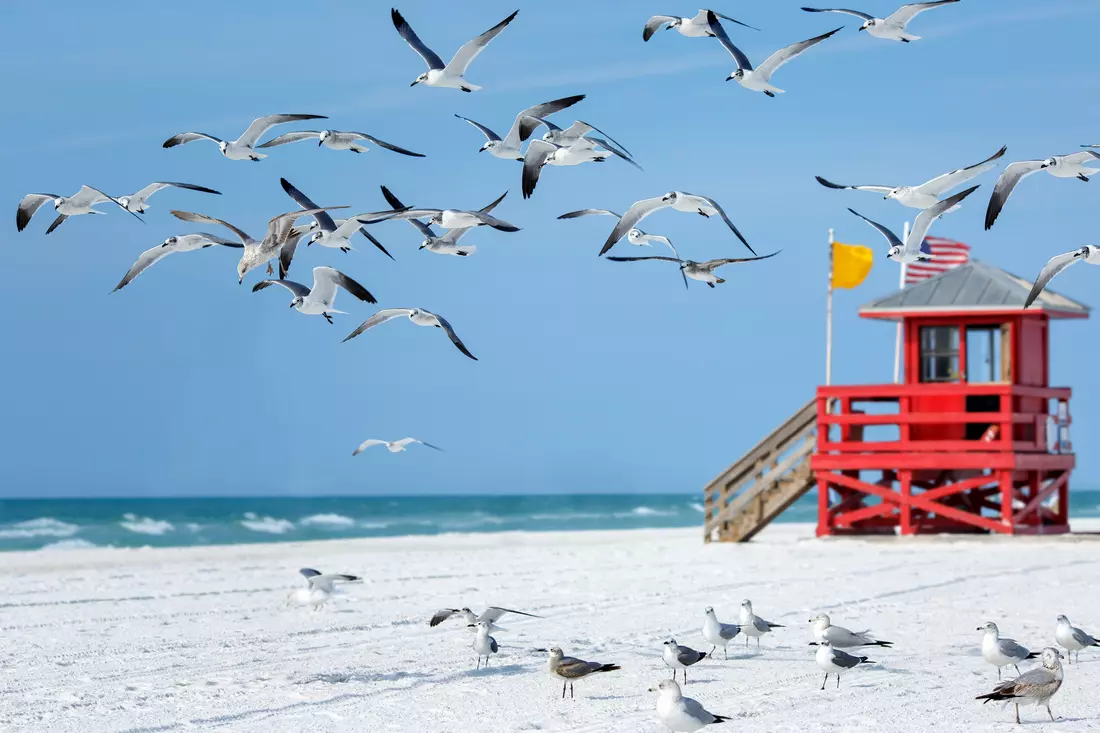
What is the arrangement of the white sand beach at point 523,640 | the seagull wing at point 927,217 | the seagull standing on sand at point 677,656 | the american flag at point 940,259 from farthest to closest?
the american flag at point 940,259 < the seagull wing at point 927,217 < the seagull standing on sand at point 677,656 < the white sand beach at point 523,640

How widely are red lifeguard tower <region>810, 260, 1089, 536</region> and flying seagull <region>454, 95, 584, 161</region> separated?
13.0 metres

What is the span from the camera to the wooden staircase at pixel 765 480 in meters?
25.6

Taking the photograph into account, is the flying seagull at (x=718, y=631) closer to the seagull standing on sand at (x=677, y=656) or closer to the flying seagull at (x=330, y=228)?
the seagull standing on sand at (x=677, y=656)

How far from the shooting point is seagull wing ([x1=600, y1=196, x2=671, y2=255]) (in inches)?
469

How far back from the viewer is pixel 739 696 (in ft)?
31.2

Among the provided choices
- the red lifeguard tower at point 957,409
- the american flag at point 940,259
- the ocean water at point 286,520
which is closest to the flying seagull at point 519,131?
the red lifeguard tower at point 957,409

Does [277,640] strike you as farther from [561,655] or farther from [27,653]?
[561,655]

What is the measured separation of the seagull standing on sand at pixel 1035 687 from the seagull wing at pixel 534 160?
500 cm

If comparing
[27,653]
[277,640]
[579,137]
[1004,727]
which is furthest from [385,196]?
[1004,727]

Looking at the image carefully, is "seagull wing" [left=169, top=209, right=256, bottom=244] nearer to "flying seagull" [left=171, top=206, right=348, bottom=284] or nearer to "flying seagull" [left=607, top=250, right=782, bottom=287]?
"flying seagull" [left=171, top=206, right=348, bottom=284]

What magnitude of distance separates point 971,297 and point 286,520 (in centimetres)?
4375

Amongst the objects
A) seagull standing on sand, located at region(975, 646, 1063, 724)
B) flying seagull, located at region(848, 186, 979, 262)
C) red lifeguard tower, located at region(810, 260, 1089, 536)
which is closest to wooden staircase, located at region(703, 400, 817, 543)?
red lifeguard tower, located at region(810, 260, 1089, 536)

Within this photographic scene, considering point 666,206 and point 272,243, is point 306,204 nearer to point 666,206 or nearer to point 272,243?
point 272,243

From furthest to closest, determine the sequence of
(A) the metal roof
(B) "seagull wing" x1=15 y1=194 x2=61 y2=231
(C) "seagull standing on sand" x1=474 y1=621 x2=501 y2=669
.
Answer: (A) the metal roof → (B) "seagull wing" x1=15 y1=194 x2=61 y2=231 → (C) "seagull standing on sand" x1=474 y1=621 x2=501 y2=669
